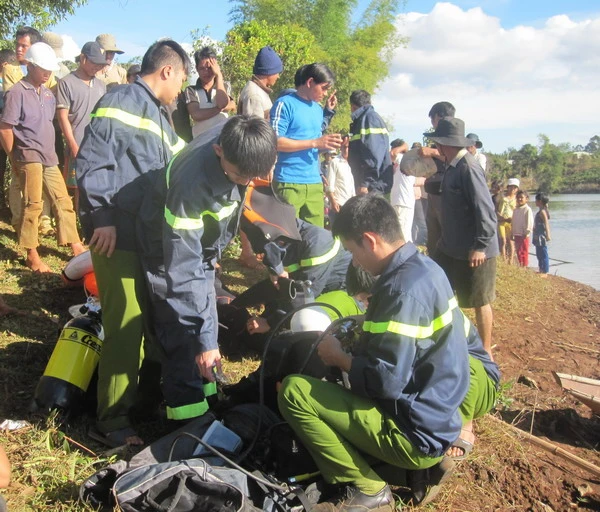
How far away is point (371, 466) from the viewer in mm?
3000

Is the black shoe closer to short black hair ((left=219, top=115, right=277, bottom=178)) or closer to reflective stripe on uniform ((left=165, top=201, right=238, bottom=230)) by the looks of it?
reflective stripe on uniform ((left=165, top=201, right=238, bottom=230))

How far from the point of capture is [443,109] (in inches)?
251

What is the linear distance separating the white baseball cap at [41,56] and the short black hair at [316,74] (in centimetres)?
219

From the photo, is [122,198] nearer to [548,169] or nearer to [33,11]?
[33,11]

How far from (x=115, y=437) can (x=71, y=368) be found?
54cm

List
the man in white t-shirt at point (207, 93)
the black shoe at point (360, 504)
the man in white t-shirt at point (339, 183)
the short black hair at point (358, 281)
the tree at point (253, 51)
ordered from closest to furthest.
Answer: the black shoe at point (360, 504) → the short black hair at point (358, 281) → the man in white t-shirt at point (207, 93) → the man in white t-shirt at point (339, 183) → the tree at point (253, 51)

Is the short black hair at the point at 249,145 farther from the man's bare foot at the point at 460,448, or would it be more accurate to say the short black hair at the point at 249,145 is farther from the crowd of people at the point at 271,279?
the man's bare foot at the point at 460,448

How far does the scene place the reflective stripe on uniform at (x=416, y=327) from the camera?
2.57 m

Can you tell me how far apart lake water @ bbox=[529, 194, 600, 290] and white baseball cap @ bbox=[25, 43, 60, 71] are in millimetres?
12509

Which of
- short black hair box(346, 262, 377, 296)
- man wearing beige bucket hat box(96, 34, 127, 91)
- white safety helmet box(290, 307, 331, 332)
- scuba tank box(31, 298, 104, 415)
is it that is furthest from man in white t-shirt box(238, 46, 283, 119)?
scuba tank box(31, 298, 104, 415)

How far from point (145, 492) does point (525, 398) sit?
3.50m

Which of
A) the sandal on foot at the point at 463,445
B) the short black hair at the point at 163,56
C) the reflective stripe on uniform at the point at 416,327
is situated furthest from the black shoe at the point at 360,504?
the short black hair at the point at 163,56

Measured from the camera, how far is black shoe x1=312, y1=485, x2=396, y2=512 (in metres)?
2.73

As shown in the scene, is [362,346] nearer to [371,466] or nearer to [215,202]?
[371,466]
